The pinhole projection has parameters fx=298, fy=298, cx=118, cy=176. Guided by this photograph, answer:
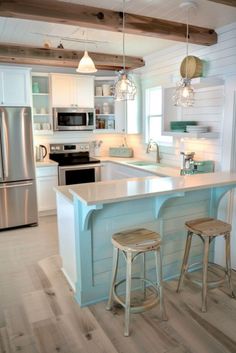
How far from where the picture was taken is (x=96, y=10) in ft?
8.84

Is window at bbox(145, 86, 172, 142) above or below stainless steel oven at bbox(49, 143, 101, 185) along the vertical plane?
above

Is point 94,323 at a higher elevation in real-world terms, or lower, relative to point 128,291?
lower

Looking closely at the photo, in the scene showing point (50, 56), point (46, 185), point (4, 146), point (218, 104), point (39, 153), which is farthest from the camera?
point (39, 153)

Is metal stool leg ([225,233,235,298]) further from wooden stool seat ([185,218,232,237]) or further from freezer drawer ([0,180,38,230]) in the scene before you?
freezer drawer ([0,180,38,230])

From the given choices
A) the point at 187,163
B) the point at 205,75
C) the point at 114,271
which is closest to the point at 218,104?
the point at 205,75

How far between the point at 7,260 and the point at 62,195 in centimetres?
129

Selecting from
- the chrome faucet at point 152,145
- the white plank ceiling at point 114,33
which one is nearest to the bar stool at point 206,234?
the white plank ceiling at point 114,33

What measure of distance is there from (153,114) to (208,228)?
9.63 ft

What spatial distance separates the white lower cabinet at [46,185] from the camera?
4785 millimetres

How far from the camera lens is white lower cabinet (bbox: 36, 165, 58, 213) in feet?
15.7

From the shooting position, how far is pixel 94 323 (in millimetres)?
2311

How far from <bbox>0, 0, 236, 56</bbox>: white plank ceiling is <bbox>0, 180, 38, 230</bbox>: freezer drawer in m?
1.98

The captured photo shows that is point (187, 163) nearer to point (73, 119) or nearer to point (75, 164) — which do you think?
point (75, 164)

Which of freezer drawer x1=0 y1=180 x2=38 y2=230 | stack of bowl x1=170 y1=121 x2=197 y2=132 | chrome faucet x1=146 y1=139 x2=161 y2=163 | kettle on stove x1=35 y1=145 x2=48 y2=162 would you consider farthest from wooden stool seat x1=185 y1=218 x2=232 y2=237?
kettle on stove x1=35 y1=145 x2=48 y2=162
